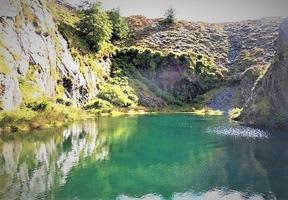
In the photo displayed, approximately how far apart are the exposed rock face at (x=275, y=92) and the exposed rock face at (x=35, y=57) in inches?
1406

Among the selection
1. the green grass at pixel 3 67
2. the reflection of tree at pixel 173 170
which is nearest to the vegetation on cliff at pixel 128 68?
the green grass at pixel 3 67

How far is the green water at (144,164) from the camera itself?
32.1 meters

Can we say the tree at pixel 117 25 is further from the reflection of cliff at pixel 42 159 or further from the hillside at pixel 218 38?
the reflection of cliff at pixel 42 159

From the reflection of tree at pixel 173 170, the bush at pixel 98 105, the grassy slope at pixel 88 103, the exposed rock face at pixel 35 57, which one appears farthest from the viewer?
the bush at pixel 98 105

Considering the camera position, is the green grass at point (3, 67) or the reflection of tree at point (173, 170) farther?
the green grass at point (3, 67)

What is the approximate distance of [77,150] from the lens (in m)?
49.9

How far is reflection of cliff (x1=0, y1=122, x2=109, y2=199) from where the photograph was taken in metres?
32.5

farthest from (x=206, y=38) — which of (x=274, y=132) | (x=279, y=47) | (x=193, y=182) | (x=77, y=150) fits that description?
(x=193, y=182)

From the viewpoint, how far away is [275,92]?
73625mm

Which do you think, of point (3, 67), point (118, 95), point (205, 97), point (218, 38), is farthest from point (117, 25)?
point (3, 67)

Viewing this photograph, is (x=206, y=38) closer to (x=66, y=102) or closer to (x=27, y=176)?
(x=66, y=102)

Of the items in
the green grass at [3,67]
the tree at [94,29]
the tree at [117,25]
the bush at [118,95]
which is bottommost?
the bush at [118,95]

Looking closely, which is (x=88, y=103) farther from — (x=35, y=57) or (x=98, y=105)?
(x=35, y=57)

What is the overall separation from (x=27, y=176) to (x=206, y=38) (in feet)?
387
